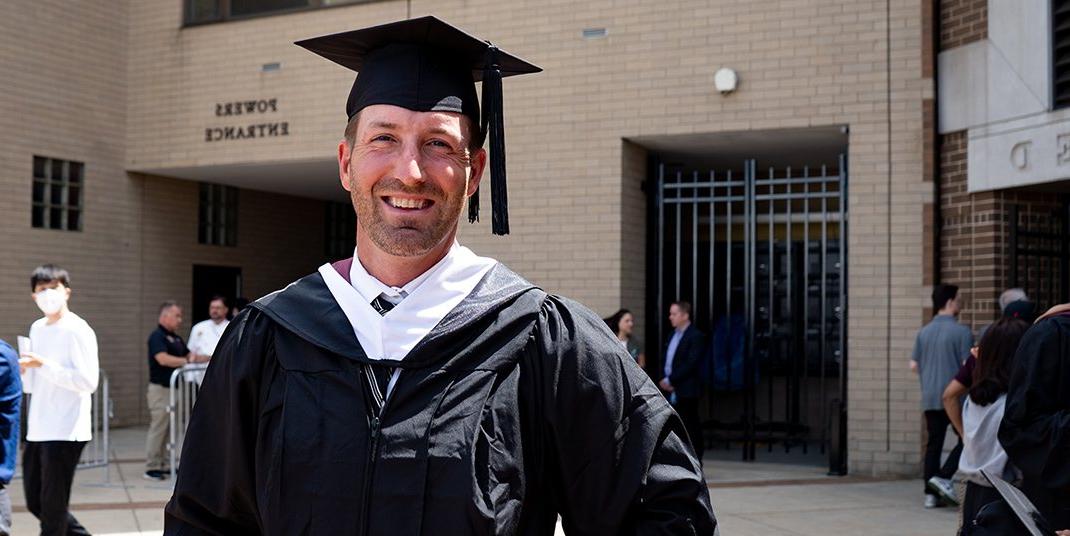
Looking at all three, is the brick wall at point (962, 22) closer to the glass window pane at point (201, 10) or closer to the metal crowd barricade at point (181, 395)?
the metal crowd barricade at point (181, 395)

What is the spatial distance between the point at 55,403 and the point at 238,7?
792 cm

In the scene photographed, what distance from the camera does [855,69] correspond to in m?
10.8

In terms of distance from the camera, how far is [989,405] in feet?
18.2

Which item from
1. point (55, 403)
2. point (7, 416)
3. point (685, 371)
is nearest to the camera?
point (7, 416)

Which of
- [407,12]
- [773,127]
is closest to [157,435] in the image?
[407,12]

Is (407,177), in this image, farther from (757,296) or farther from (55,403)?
(757,296)

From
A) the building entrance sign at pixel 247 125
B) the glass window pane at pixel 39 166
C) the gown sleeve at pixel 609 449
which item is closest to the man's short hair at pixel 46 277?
A: the gown sleeve at pixel 609 449

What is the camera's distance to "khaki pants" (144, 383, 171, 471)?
1066 centimetres

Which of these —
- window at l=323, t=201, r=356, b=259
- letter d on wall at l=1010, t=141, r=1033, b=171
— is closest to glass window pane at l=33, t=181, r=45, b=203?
window at l=323, t=201, r=356, b=259

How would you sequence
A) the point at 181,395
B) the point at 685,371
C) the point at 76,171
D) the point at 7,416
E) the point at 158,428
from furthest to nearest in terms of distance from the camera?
the point at 76,171
the point at 685,371
the point at 158,428
the point at 181,395
the point at 7,416

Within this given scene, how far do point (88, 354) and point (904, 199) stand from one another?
23.1ft

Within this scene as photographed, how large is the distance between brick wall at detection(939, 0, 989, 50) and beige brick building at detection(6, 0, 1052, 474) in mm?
23

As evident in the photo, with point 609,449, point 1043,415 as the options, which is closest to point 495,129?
point 609,449

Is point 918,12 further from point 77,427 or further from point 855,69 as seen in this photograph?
point 77,427
